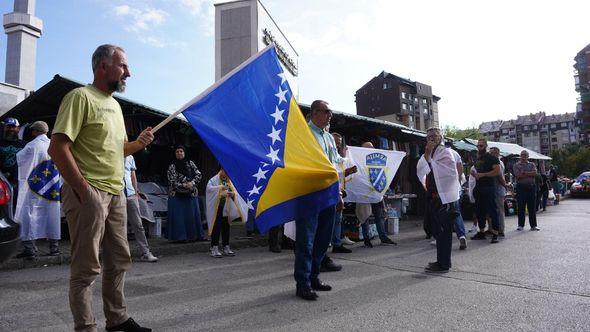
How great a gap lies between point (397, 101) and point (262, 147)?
2781 inches

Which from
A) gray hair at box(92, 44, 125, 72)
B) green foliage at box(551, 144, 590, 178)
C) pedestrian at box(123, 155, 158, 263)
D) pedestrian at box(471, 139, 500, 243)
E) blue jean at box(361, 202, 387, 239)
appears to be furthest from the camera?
green foliage at box(551, 144, 590, 178)

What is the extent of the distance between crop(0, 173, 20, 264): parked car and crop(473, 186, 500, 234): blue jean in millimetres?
7951

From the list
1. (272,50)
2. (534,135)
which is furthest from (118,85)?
(534,135)

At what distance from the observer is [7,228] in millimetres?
3303

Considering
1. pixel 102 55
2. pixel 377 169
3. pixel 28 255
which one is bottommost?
pixel 28 255

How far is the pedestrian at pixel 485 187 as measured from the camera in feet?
27.8

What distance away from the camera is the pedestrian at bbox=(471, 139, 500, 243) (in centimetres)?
846

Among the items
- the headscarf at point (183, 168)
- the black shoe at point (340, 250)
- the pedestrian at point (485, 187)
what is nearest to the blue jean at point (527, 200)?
the pedestrian at point (485, 187)

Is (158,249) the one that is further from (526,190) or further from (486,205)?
(526,190)

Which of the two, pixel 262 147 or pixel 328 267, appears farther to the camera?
pixel 328 267

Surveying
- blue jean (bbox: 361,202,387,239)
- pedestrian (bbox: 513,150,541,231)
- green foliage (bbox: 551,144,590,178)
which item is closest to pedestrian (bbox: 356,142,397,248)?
blue jean (bbox: 361,202,387,239)

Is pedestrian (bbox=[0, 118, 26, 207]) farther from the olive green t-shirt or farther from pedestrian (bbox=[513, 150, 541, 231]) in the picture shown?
pedestrian (bbox=[513, 150, 541, 231])

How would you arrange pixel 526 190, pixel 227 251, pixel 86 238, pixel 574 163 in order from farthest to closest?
pixel 574 163 < pixel 526 190 < pixel 227 251 < pixel 86 238

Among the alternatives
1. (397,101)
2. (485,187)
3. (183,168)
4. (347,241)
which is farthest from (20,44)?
(397,101)
